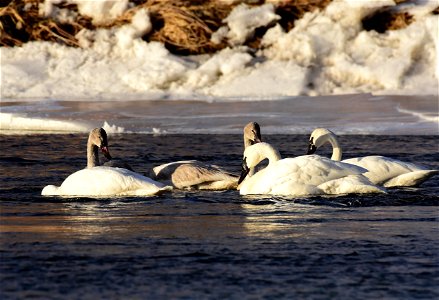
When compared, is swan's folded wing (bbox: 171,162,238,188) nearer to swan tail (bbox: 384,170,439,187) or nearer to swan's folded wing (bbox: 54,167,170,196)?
swan's folded wing (bbox: 54,167,170,196)

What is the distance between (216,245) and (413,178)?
3691mm

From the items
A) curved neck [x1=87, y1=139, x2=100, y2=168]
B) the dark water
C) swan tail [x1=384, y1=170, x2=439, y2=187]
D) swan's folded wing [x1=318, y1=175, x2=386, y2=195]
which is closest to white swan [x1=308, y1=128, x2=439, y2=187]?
swan tail [x1=384, y1=170, x2=439, y2=187]

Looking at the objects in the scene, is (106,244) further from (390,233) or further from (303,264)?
(390,233)

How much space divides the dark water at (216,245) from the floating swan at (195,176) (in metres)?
0.21

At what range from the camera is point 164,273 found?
7.64 m

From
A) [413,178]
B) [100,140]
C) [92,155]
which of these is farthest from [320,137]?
[92,155]

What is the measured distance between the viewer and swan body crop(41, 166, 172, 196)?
1111 centimetres

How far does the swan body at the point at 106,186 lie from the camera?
36.4ft

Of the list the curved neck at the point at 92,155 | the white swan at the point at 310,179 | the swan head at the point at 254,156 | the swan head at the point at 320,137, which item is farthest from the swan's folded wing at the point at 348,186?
the curved neck at the point at 92,155

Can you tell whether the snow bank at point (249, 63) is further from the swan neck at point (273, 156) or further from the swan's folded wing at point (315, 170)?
the swan's folded wing at point (315, 170)

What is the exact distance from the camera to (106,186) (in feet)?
36.5

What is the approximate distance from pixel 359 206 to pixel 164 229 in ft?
6.50

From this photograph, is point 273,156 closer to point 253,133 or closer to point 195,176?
point 195,176

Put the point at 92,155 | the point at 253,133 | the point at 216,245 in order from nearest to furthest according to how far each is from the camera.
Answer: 1. the point at 216,245
2. the point at 92,155
3. the point at 253,133
